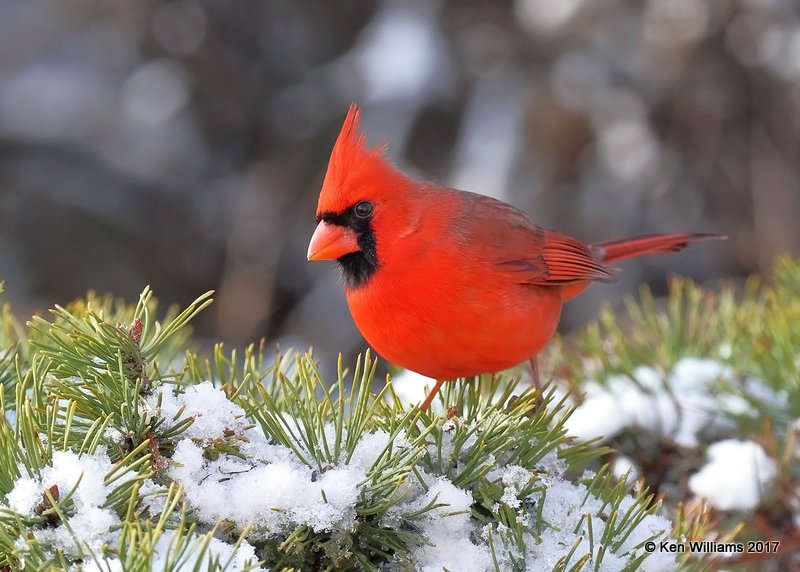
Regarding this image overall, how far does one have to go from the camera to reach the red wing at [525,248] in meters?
1.44

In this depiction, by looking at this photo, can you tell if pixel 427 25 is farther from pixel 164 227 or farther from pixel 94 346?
pixel 94 346

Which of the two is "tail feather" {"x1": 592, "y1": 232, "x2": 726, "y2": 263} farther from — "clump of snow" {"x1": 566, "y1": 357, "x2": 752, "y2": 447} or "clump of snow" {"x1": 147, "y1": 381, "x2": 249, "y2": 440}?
"clump of snow" {"x1": 147, "y1": 381, "x2": 249, "y2": 440}

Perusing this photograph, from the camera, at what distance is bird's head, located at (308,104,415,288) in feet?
4.34

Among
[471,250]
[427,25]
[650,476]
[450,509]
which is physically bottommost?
[450,509]

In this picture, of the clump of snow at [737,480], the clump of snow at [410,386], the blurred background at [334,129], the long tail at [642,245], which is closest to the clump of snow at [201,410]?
the clump of snow at [410,386]

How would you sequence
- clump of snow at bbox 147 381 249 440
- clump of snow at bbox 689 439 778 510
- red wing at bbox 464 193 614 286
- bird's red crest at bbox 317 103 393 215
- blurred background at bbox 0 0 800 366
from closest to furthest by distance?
clump of snow at bbox 147 381 249 440 < clump of snow at bbox 689 439 778 510 < bird's red crest at bbox 317 103 393 215 < red wing at bbox 464 193 614 286 < blurred background at bbox 0 0 800 366

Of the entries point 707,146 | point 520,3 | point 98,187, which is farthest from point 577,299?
point 98,187

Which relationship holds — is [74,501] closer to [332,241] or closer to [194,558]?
[194,558]

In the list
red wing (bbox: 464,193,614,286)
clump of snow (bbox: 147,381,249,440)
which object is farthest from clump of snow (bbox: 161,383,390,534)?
red wing (bbox: 464,193,614,286)

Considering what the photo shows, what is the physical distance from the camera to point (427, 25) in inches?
139

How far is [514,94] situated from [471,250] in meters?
2.20

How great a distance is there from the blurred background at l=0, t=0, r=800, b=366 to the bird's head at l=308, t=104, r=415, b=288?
6.30 ft

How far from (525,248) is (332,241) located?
1.31 feet

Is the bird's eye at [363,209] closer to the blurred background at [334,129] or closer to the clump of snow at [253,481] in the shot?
the clump of snow at [253,481]
